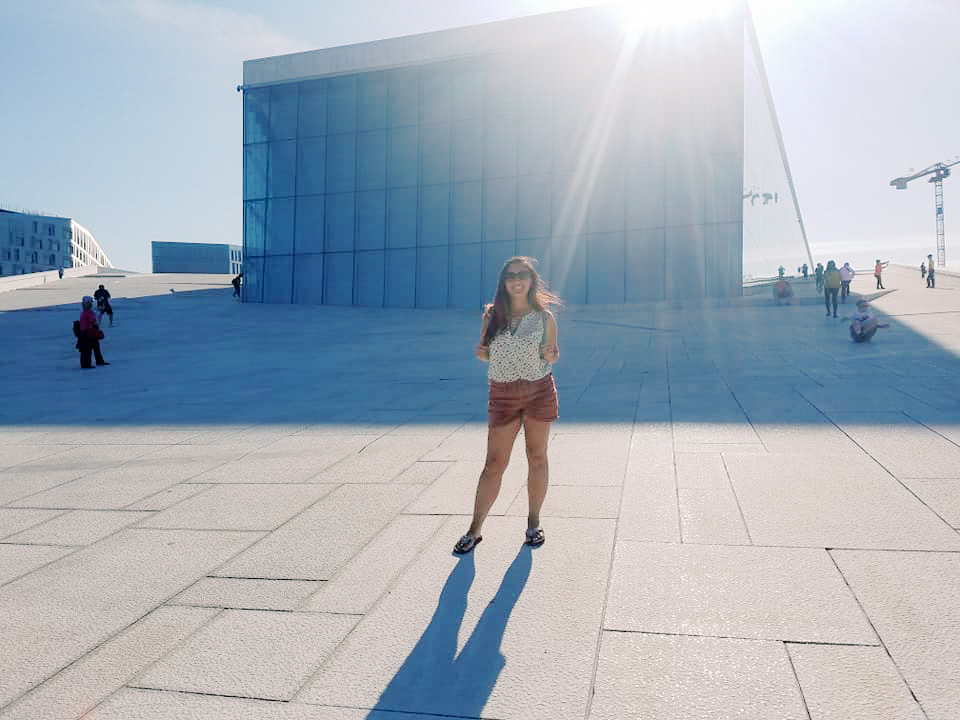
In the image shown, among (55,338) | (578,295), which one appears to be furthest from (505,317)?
(578,295)

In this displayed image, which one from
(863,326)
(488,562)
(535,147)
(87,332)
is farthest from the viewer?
(535,147)

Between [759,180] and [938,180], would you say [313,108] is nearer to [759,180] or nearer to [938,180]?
[759,180]

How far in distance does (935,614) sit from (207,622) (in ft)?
10.7

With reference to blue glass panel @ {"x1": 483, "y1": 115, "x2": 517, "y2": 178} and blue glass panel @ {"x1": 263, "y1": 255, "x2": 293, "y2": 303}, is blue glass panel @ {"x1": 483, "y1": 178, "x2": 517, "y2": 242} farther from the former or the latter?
blue glass panel @ {"x1": 263, "y1": 255, "x2": 293, "y2": 303}

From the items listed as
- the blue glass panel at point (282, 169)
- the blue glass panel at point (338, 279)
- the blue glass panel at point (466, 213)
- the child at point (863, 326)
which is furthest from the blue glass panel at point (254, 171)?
the child at point (863, 326)

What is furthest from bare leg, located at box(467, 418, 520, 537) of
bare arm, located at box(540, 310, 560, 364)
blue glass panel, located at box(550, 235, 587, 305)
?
blue glass panel, located at box(550, 235, 587, 305)

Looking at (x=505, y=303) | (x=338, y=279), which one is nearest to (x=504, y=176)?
(x=338, y=279)

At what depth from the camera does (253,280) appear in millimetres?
41125

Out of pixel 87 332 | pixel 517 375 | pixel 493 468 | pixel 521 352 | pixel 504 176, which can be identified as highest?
pixel 504 176

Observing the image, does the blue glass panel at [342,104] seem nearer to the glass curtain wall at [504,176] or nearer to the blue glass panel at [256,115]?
the glass curtain wall at [504,176]

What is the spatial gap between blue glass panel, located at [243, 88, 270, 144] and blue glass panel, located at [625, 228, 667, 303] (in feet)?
69.4

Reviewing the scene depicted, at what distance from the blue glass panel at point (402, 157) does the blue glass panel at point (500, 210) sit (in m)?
4.21

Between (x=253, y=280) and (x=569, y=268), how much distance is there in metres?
17.8

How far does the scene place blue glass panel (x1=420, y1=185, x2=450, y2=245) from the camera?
36.9m
